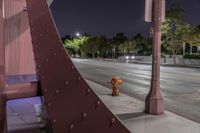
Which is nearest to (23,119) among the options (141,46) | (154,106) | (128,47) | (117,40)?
(154,106)

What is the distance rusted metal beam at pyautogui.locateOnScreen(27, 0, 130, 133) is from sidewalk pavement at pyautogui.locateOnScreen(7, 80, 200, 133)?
3108 millimetres

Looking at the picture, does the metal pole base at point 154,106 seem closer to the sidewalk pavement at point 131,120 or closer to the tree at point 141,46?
the sidewalk pavement at point 131,120

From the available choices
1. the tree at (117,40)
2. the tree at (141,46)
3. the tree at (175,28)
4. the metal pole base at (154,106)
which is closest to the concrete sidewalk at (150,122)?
the metal pole base at (154,106)

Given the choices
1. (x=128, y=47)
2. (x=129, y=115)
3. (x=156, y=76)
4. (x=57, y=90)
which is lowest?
(x=129, y=115)

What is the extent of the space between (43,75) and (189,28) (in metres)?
49.6

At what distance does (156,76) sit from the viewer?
30.2 feet

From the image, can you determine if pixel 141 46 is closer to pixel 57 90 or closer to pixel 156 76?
pixel 156 76

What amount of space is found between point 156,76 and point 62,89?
245 inches

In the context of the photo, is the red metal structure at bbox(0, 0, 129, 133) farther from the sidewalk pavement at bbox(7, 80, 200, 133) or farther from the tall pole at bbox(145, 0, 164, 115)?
the tall pole at bbox(145, 0, 164, 115)

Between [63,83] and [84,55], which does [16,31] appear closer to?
[63,83]

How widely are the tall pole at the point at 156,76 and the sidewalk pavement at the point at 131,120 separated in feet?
0.76

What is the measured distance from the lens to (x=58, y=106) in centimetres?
323

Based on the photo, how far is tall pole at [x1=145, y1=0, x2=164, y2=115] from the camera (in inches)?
353

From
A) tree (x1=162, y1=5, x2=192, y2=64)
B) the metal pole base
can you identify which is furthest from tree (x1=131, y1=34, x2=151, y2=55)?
the metal pole base
